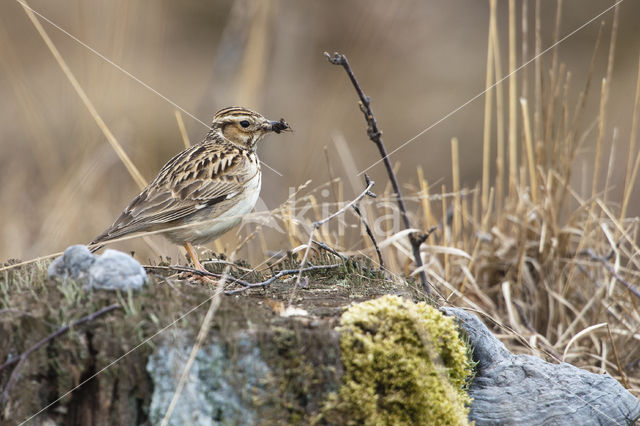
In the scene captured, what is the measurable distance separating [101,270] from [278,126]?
2.63 metres

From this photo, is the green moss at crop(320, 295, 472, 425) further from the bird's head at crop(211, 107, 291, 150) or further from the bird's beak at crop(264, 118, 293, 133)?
the bird's head at crop(211, 107, 291, 150)

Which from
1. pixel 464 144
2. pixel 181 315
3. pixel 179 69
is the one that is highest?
pixel 179 69

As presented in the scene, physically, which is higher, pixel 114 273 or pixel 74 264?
pixel 74 264

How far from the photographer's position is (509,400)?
279 centimetres

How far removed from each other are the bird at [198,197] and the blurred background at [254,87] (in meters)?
1.06

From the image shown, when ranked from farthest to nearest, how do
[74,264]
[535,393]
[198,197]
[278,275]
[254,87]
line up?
[254,87], [198,197], [278,275], [535,393], [74,264]

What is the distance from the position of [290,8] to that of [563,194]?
559 centimetres

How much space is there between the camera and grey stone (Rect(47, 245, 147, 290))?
2.48m

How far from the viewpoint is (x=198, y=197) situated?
452 centimetres

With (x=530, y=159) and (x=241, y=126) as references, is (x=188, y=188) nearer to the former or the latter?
(x=241, y=126)

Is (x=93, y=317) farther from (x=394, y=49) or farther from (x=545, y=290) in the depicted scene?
(x=394, y=49)

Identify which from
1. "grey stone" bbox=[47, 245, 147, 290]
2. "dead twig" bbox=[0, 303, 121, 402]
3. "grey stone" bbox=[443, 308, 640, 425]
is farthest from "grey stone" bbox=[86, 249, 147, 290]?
"grey stone" bbox=[443, 308, 640, 425]

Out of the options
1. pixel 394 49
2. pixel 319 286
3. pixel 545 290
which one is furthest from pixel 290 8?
pixel 319 286

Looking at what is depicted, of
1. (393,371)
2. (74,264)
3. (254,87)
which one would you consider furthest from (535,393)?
(254,87)
